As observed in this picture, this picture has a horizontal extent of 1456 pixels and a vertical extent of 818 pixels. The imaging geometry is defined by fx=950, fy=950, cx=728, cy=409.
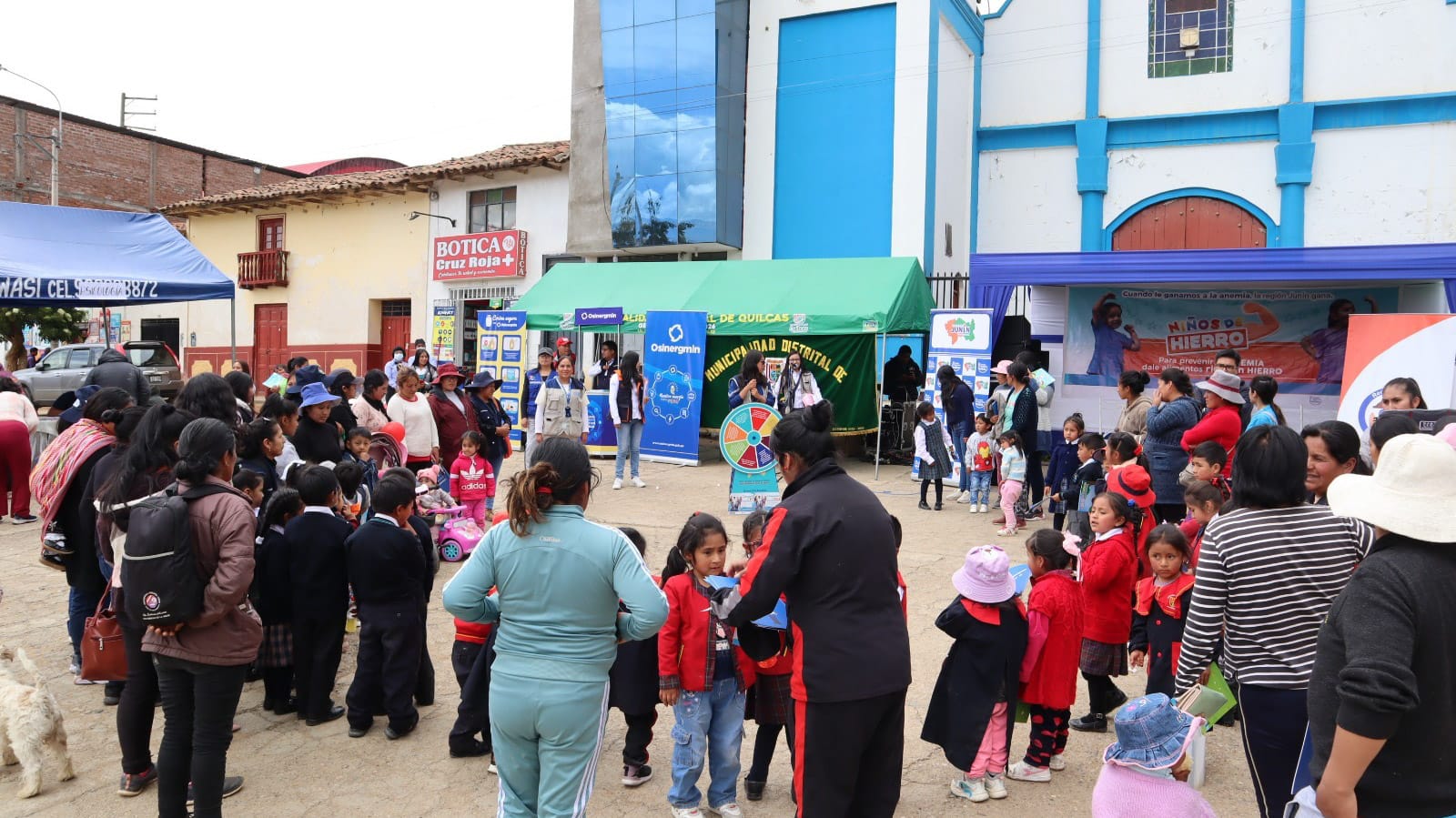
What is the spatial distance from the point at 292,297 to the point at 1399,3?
2396 centimetres

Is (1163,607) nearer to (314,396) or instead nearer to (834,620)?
(834,620)

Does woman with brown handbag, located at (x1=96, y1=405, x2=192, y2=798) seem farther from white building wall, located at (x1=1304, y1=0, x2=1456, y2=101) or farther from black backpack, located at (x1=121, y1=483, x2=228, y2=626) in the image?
white building wall, located at (x1=1304, y1=0, x2=1456, y2=101)

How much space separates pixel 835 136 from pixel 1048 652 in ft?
45.8

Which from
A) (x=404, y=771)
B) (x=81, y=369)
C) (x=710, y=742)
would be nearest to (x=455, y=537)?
(x=404, y=771)

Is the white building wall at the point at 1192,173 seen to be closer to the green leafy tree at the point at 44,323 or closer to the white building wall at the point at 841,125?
the white building wall at the point at 841,125

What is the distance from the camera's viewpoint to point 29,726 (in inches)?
157

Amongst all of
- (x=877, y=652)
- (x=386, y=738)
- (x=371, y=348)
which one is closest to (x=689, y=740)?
(x=877, y=652)

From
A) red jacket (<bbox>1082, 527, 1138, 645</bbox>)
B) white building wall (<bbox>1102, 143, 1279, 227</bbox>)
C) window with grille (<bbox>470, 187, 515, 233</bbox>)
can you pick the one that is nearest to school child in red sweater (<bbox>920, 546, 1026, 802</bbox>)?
red jacket (<bbox>1082, 527, 1138, 645</bbox>)

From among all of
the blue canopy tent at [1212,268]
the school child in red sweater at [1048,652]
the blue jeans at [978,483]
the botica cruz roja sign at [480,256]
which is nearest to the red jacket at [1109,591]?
the school child in red sweater at [1048,652]

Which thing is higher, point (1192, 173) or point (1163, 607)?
point (1192, 173)

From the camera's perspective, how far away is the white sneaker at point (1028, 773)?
4121mm

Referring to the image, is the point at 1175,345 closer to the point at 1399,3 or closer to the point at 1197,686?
the point at 1399,3

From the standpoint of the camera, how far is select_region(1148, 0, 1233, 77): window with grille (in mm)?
15664

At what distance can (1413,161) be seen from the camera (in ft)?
47.5
